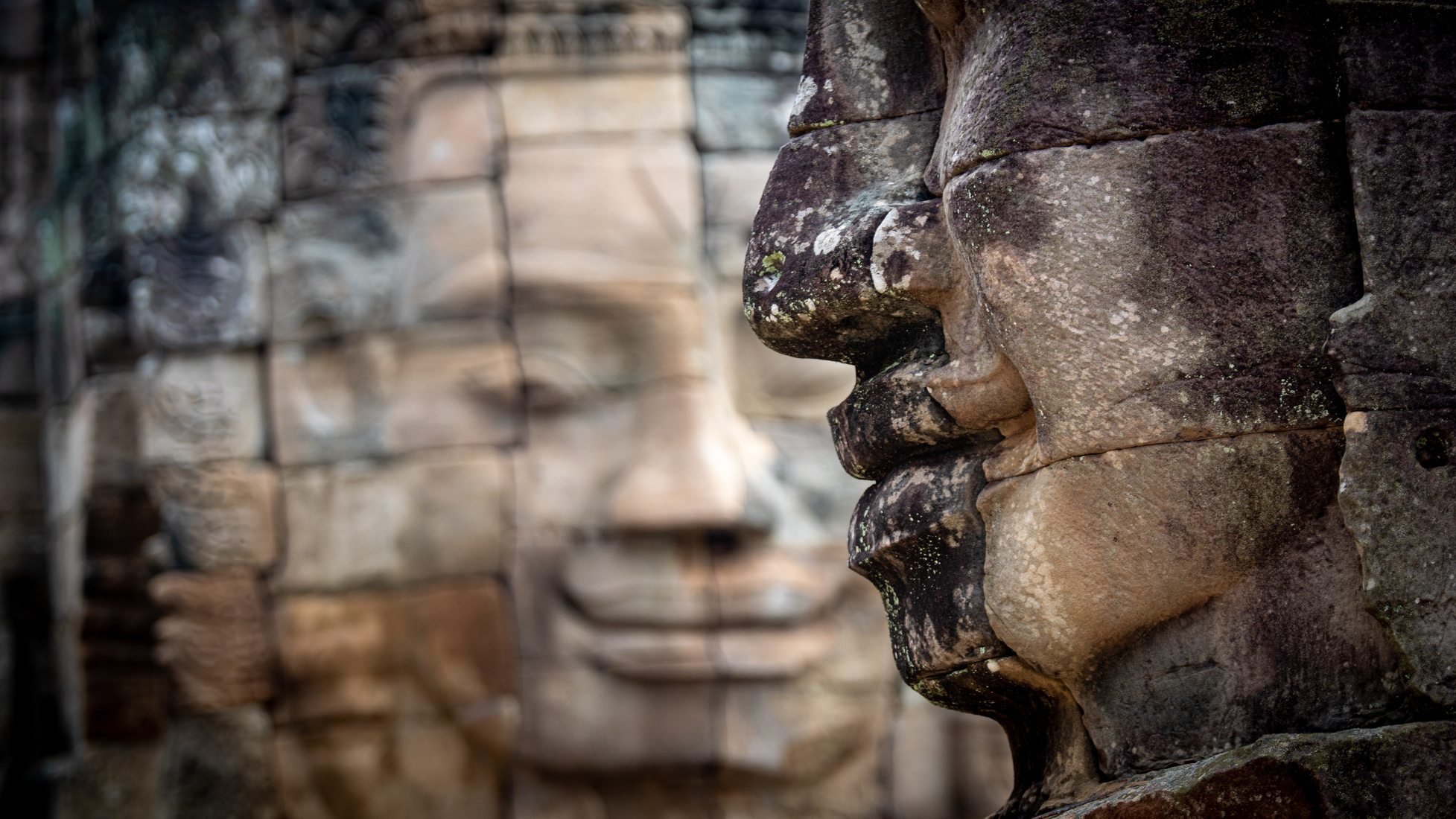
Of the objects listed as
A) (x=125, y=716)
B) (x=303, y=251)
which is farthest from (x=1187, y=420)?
(x=125, y=716)

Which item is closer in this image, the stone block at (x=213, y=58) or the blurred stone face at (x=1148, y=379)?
the blurred stone face at (x=1148, y=379)

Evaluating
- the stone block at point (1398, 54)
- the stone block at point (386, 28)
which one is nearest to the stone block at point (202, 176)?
the stone block at point (386, 28)

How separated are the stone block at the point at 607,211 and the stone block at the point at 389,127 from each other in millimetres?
198

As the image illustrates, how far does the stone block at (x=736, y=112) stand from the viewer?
17.5 feet

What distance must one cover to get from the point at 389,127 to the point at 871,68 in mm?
3645

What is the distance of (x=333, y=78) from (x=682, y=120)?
112 centimetres

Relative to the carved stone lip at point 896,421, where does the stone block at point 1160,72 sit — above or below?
above

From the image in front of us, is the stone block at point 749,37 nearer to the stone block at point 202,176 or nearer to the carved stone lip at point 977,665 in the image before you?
the stone block at point 202,176

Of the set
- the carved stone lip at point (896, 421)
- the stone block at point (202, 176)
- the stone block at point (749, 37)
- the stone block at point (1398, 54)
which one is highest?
the stone block at point (749, 37)

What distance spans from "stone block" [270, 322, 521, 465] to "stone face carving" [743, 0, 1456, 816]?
3.58 meters

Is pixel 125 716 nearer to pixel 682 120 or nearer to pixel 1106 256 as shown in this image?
pixel 682 120

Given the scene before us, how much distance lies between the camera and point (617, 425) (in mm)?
5246

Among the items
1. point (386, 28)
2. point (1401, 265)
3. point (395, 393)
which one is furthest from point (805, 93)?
point (386, 28)

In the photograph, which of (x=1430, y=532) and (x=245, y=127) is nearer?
(x=1430, y=532)
